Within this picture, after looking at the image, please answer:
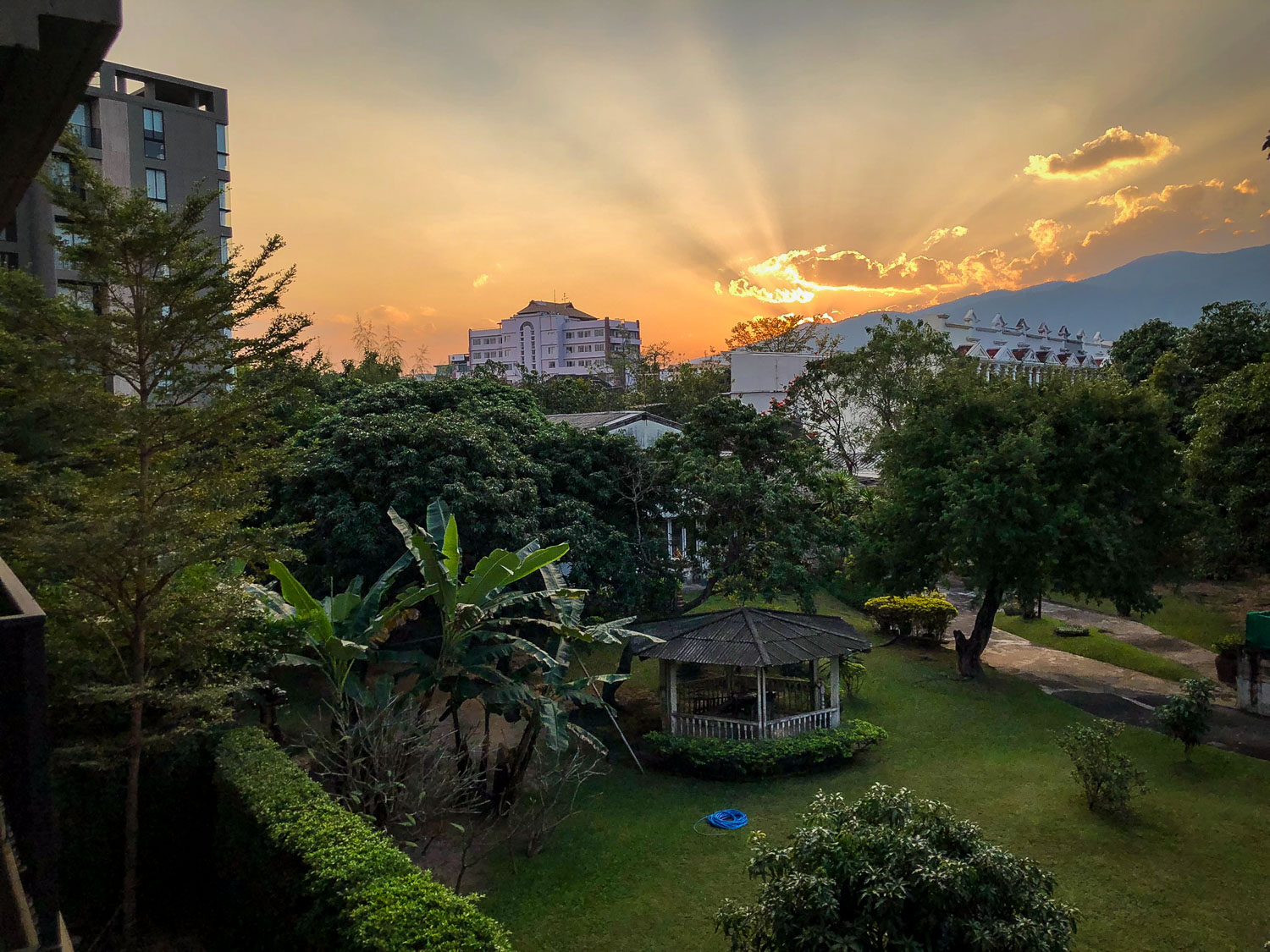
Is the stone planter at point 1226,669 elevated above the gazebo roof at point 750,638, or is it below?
below

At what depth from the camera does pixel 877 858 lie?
22.1 ft

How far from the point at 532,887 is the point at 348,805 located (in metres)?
2.66

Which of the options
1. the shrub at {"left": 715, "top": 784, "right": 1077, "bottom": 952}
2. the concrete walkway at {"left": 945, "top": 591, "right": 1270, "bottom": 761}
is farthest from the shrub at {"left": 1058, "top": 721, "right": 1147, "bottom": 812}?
the shrub at {"left": 715, "top": 784, "right": 1077, "bottom": 952}

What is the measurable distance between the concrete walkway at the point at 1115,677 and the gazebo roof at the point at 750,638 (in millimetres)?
6765

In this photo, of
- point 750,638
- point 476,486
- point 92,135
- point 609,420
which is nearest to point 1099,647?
point 750,638

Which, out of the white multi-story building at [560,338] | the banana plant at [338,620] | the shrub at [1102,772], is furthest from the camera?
the white multi-story building at [560,338]

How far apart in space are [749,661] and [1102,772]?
18.3 ft

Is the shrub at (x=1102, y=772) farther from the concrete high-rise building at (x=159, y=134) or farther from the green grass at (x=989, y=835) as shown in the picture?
the concrete high-rise building at (x=159, y=134)

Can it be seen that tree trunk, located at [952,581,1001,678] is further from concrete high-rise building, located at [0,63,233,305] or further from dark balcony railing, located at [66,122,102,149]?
dark balcony railing, located at [66,122,102,149]

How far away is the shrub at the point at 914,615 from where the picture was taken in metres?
22.7

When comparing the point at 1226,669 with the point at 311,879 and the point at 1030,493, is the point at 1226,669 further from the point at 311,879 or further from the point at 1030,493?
the point at 311,879

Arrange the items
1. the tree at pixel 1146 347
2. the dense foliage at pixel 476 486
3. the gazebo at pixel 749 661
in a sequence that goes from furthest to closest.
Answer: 1. the tree at pixel 1146 347
2. the dense foliage at pixel 476 486
3. the gazebo at pixel 749 661

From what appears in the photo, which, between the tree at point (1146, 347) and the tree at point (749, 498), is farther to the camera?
the tree at point (1146, 347)

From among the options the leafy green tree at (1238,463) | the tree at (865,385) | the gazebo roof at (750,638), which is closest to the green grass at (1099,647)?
the leafy green tree at (1238,463)
